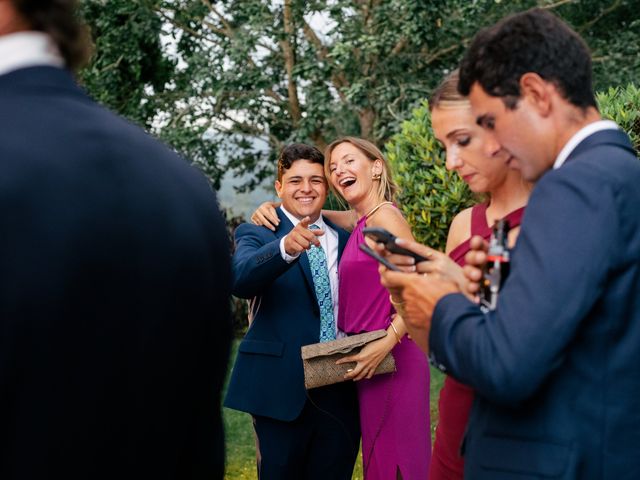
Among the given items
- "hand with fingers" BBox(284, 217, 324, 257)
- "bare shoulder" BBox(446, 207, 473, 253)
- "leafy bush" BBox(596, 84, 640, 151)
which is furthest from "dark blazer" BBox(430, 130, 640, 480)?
"leafy bush" BBox(596, 84, 640, 151)

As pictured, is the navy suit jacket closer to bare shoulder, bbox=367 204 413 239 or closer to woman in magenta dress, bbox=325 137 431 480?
woman in magenta dress, bbox=325 137 431 480

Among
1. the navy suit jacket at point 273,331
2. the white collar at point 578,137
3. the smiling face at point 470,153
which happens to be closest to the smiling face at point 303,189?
the navy suit jacket at point 273,331

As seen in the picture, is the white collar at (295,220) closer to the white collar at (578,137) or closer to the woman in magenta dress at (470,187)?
the woman in magenta dress at (470,187)

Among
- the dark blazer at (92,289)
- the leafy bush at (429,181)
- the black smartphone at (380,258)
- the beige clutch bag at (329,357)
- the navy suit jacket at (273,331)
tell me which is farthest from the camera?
the leafy bush at (429,181)

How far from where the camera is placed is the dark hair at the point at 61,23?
151 centimetres

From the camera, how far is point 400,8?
11125 mm

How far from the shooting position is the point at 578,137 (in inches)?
78.7

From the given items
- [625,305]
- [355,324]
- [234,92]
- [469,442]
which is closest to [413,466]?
[355,324]

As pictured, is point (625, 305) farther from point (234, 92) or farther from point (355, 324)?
point (234, 92)

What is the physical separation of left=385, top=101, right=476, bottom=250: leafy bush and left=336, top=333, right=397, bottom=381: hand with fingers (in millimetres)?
1435

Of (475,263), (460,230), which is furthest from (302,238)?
(475,263)

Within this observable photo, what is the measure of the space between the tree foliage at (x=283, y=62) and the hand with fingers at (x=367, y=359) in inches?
275

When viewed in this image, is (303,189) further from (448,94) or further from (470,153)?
(470,153)

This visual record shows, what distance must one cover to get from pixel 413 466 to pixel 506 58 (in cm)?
292
